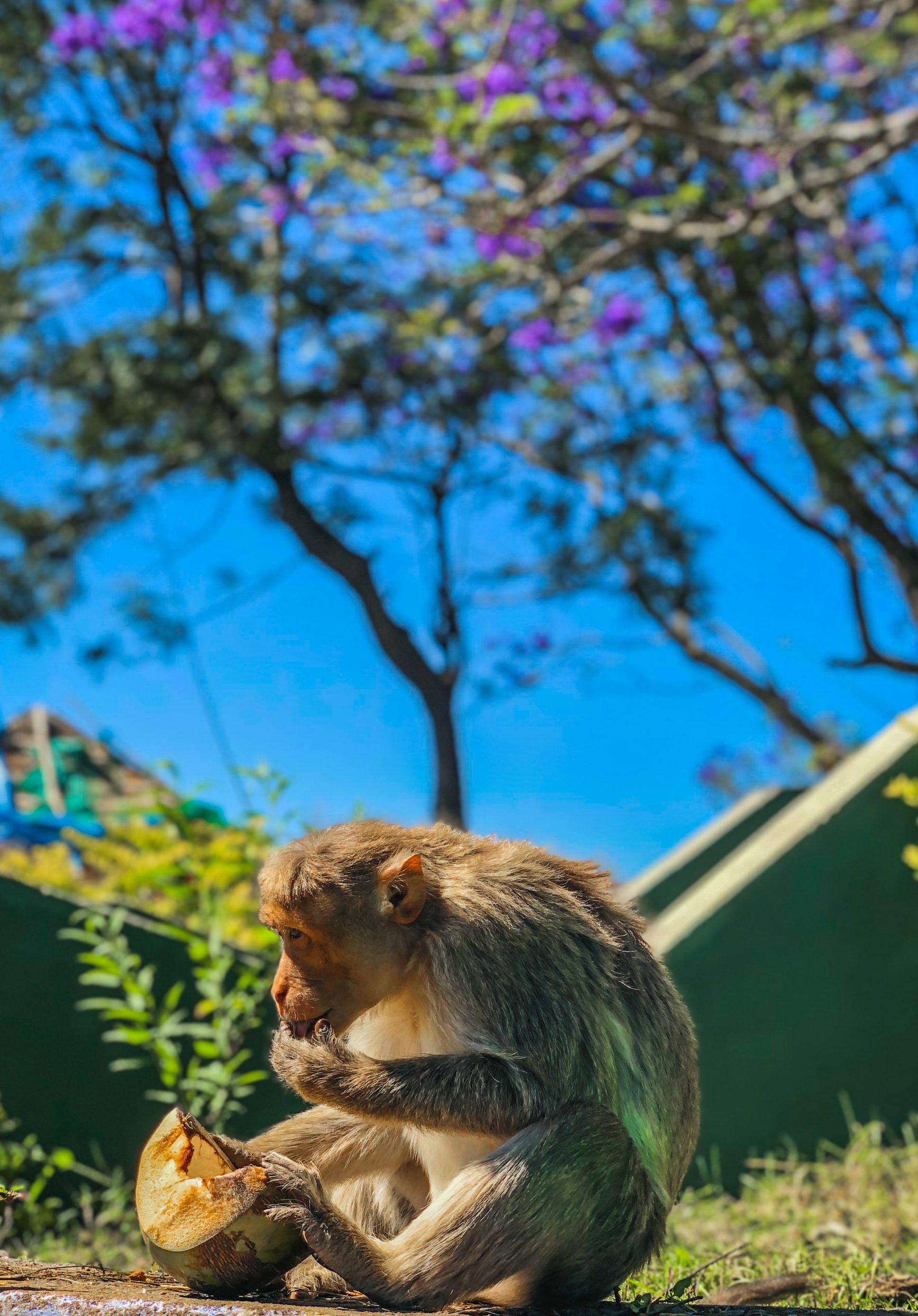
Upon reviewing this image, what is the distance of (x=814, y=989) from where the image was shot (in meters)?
5.67

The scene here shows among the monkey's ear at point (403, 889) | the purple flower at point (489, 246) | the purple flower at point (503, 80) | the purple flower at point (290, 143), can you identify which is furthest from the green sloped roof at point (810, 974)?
the purple flower at point (290, 143)

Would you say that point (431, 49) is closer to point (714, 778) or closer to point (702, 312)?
point (702, 312)

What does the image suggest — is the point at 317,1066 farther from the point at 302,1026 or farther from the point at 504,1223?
the point at 504,1223

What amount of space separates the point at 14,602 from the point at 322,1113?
30.7 feet

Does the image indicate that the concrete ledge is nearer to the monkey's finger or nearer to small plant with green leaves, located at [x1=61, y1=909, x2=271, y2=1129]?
the monkey's finger

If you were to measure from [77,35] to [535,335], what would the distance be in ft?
15.8

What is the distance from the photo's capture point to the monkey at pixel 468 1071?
2.25m

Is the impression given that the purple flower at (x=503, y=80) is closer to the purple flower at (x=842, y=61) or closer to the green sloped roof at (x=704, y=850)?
the purple flower at (x=842, y=61)

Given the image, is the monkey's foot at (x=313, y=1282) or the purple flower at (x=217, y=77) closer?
the monkey's foot at (x=313, y=1282)

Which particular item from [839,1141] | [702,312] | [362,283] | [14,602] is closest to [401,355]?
[362,283]

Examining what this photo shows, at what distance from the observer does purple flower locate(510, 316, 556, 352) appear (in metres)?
10.8

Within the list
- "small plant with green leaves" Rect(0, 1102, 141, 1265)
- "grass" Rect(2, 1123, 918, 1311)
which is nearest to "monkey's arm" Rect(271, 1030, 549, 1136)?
"grass" Rect(2, 1123, 918, 1311)

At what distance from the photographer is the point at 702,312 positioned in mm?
10766

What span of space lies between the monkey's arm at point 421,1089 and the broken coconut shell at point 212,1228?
0.71ft
